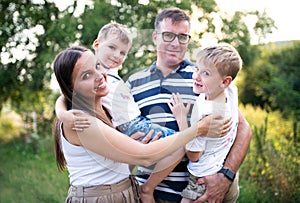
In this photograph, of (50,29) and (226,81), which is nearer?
(226,81)

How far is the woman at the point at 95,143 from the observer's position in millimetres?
2033

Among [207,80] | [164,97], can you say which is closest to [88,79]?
[164,97]

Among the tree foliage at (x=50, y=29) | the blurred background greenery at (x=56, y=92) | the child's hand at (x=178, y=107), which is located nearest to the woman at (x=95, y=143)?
the child's hand at (x=178, y=107)

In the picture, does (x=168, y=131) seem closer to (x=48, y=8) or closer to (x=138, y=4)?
(x=138, y=4)

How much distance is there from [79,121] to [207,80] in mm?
639

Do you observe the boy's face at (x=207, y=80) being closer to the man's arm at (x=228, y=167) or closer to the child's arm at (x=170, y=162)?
the child's arm at (x=170, y=162)

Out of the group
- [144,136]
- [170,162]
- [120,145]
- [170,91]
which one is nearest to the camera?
[120,145]

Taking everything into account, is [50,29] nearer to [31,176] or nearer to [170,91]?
[31,176]

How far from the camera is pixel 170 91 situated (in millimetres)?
2354

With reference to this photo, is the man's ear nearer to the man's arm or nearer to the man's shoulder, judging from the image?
the man's shoulder

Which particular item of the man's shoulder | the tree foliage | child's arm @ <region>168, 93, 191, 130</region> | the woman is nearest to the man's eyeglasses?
Answer: the man's shoulder

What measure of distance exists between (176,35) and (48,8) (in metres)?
4.31

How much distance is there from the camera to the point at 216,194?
2.41 metres

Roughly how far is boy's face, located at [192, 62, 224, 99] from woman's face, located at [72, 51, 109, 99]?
45 centimetres
